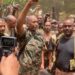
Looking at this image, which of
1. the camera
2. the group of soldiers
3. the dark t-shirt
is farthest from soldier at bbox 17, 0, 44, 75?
the camera

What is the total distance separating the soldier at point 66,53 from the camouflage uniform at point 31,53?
0.47m

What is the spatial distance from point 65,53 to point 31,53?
2.07 feet


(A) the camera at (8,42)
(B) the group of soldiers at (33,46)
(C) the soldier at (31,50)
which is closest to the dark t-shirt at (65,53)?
(B) the group of soldiers at (33,46)

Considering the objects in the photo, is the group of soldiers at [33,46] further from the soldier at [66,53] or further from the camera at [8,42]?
the camera at [8,42]

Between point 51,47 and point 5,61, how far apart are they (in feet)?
21.9

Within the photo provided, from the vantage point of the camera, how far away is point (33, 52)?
563cm

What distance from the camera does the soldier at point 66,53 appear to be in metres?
5.93

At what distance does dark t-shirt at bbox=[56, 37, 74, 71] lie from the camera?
594cm

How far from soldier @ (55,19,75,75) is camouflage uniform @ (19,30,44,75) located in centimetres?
47

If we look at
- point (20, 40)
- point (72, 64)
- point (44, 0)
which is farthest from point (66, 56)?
point (44, 0)

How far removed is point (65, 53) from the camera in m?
5.98

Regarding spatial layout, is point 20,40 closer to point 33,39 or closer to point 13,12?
point 33,39

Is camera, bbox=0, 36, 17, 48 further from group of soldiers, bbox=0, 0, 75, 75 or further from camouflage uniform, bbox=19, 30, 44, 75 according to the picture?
camouflage uniform, bbox=19, 30, 44, 75

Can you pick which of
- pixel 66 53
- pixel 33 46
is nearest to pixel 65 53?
pixel 66 53
